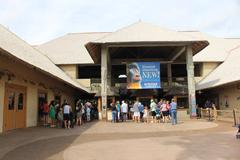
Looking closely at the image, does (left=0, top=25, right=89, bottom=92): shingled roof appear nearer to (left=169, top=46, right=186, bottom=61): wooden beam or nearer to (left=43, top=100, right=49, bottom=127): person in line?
(left=43, top=100, right=49, bottom=127): person in line

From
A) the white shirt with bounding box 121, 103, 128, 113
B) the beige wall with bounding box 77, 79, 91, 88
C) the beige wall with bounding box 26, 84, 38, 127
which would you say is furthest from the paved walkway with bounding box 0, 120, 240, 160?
the beige wall with bounding box 77, 79, 91, 88

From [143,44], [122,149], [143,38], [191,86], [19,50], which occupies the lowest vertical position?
[122,149]

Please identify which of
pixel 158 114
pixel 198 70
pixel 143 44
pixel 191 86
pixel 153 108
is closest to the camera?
pixel 153 108

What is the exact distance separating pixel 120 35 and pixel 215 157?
57.9 feet

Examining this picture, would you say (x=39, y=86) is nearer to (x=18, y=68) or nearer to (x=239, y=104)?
(x=18, y=68)

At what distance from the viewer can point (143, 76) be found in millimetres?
23156

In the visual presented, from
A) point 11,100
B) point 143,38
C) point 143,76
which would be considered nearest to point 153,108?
point 143,76

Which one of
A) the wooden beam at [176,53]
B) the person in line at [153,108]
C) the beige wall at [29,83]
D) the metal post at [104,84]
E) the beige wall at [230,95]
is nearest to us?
the beige wall at [29,83]

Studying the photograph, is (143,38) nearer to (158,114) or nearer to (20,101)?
(158,114)

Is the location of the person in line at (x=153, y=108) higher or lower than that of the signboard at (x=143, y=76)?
lower

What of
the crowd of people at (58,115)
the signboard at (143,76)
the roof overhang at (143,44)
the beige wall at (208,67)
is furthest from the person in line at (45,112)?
the beige wall at (208,67)

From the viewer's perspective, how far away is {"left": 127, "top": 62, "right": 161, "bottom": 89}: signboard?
2303 cm

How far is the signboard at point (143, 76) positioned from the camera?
2303 cm

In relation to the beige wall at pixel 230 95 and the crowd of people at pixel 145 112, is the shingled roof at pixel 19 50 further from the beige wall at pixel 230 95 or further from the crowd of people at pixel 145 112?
the beige wall at pixel 230 95
